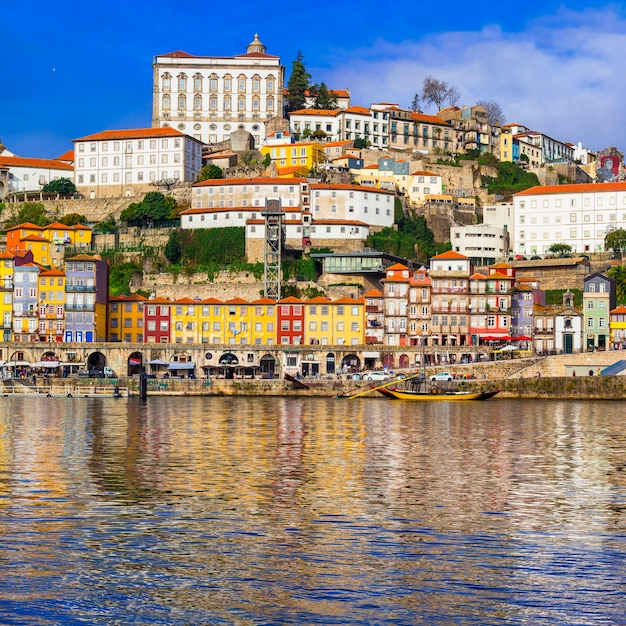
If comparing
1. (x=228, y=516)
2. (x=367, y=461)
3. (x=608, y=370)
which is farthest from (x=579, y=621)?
(x=608, y=370)

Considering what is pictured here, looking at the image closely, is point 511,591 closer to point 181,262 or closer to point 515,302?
point 515,302

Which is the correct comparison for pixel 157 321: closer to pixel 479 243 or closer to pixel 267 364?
pixel 267 364

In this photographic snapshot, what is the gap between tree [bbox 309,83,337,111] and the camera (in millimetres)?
131375

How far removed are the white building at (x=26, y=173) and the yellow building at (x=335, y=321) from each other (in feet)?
139

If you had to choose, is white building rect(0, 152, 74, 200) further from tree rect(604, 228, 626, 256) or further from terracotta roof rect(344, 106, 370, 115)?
tree rect(604, 228, 626, 256)

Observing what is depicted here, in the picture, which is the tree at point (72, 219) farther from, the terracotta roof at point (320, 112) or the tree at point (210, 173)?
the terracotta roof at point (320, 112)

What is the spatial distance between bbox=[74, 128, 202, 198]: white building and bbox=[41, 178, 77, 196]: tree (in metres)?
1.22

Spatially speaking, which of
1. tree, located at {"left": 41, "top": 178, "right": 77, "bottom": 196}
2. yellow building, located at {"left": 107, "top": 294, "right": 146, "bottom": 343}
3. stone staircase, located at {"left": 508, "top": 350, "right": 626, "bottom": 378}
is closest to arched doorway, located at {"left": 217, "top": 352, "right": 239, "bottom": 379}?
yellow building, located at {"left": 107, "top": 294, "right": 146, "bottom": 343}

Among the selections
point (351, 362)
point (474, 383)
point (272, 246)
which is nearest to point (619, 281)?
point (474, 383)

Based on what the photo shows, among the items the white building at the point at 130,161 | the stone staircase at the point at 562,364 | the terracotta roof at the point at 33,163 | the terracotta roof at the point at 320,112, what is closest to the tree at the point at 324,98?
the terracotta roof at the point at 320,112

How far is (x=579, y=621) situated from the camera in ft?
56.5

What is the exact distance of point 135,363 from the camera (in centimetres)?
8081

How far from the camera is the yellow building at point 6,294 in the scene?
8681 centimetres

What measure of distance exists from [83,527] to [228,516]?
3231 millimetres
